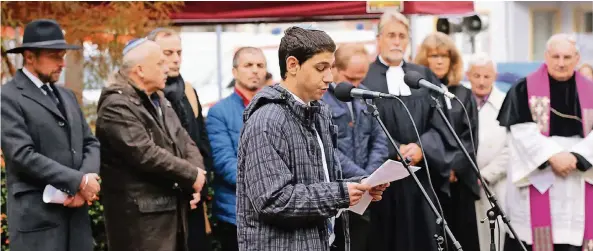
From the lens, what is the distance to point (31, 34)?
22.3 feet

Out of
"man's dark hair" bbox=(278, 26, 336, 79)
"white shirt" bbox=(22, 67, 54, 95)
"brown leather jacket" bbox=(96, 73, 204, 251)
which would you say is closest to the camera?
"man's dark hair" bbox=(278, 26, 336, 79)

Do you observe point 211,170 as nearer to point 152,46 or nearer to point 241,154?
point 152,46

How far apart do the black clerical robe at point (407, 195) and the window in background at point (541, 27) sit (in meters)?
19.3

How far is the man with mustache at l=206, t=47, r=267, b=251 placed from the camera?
7.70 meters

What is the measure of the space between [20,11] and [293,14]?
2835 millimetres

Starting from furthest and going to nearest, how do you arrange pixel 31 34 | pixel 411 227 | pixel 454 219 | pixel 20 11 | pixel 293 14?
pixel 293 14 < pixel 20 11 < pixel 454 219 < pixel 411 227 < pixel 31 34

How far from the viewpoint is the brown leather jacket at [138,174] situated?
6825 mm

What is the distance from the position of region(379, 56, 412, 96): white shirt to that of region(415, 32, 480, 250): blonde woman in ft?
1.82

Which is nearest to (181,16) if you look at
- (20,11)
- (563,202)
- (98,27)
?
(98,27)

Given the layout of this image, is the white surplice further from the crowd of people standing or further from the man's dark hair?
the man's dark hair

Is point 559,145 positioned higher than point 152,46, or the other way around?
point 152,46

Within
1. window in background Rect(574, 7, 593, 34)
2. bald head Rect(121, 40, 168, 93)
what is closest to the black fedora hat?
bald head Rect(121, 40, 168, 93)

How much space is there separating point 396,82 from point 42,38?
2.75m

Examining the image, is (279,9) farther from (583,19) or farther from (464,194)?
(583,19)
